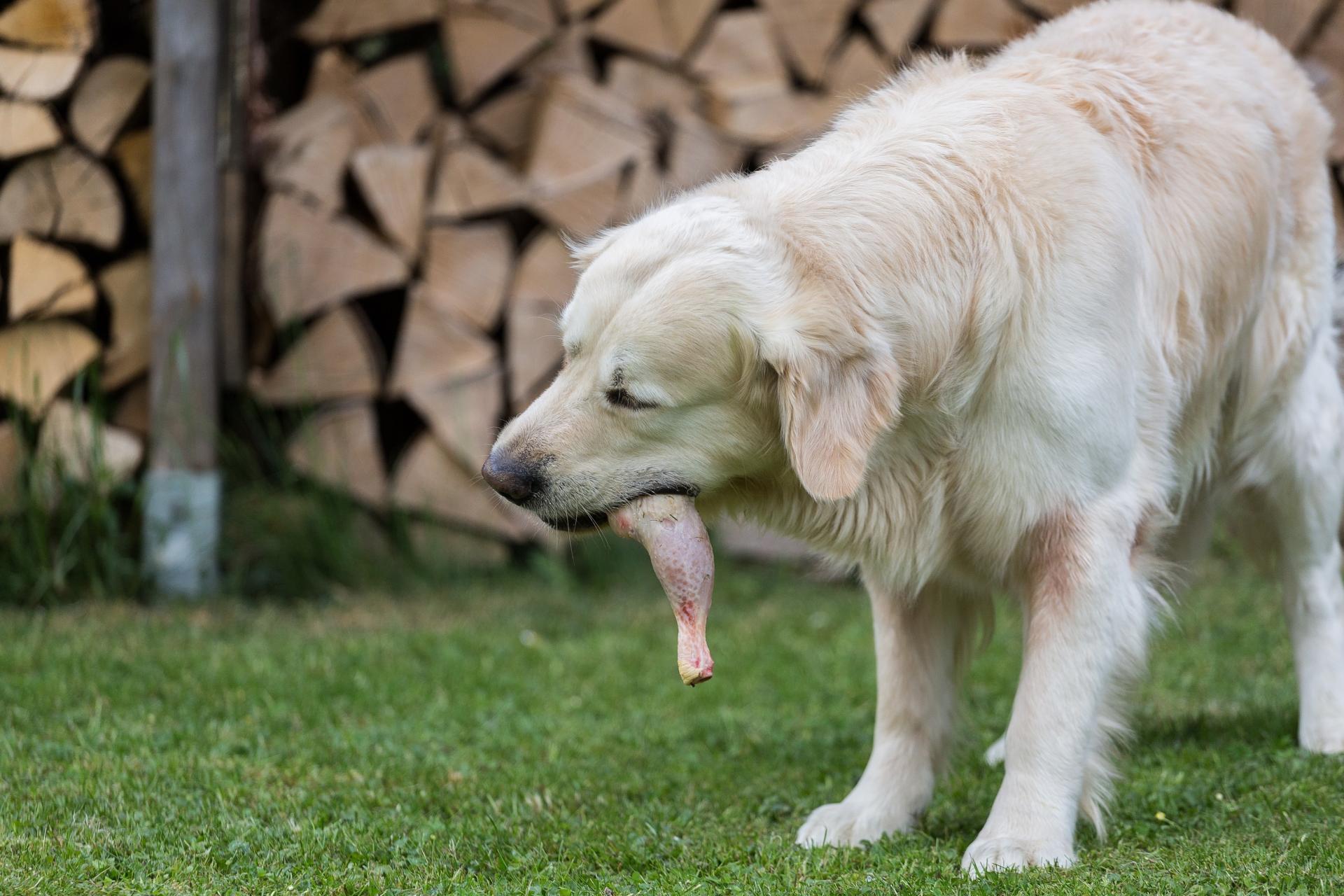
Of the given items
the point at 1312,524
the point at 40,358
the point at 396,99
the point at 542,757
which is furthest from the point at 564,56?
the point at 1312,524

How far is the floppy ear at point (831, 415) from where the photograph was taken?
7.88 ft

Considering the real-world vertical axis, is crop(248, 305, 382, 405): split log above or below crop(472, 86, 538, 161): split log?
below

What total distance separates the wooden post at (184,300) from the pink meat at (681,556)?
9.73ft

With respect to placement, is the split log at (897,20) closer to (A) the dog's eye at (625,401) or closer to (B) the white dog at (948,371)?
(B) the white dog at (948,371)

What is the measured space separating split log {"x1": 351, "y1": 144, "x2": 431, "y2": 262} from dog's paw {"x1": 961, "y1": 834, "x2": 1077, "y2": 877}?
3.58 metres

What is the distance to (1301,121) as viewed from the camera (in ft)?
11.0

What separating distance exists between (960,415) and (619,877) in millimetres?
1041

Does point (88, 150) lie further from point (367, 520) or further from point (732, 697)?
point (732, 697)

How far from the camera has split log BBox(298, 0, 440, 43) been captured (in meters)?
5.45

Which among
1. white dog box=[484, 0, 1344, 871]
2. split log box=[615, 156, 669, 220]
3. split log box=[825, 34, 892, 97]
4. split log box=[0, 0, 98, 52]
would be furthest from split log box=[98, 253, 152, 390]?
white dog box=[484, 0, 1344, 871]

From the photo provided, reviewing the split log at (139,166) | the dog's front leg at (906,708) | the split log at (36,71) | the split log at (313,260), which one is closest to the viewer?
the dog's front leg at (906,708)

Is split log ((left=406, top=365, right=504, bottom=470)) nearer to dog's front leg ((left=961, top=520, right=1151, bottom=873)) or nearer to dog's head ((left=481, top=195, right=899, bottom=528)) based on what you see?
dog's head ((left=481, top=195, right=899, bottom=528))

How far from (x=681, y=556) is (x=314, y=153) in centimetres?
344

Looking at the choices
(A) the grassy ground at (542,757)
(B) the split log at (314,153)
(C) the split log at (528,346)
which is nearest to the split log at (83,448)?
(A) the grassy ground at (542,757)
